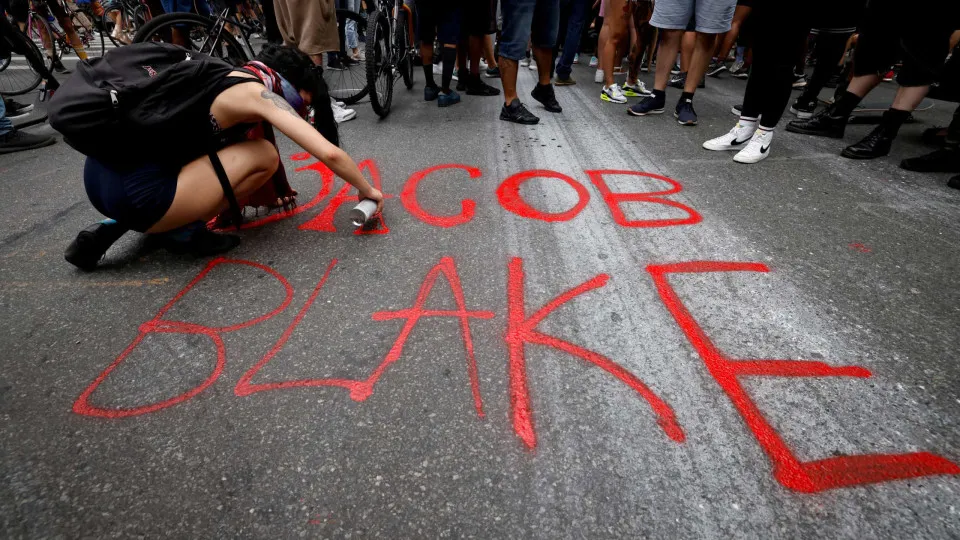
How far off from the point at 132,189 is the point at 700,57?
4062 mm

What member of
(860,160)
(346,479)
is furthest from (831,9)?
(346,479)

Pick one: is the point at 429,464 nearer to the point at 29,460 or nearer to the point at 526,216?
the point at 29,460

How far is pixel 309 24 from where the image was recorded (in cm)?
361

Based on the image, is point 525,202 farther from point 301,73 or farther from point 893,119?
point 893,119

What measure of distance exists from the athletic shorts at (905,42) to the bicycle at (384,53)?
153 inches

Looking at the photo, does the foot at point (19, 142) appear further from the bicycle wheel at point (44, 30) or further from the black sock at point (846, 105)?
the black sock at point (846, 105)

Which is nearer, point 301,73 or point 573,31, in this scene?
point 301,73

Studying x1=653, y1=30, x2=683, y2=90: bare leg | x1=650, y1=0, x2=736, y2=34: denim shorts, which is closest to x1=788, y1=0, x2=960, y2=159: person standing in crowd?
x1=650, y1=0, x2=736, y2=34: denim shorts

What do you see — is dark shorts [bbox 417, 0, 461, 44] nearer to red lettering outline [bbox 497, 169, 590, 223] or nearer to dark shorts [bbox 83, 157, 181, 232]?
red lettering outline [bbox 497, 169, 590, 223]

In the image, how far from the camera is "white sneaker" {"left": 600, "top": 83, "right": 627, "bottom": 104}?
14.8 ft

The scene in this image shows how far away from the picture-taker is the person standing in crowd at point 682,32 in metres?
3.32

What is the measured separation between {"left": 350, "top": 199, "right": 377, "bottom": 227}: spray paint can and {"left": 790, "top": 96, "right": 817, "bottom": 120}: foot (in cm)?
418

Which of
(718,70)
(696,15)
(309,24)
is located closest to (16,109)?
(309,24)

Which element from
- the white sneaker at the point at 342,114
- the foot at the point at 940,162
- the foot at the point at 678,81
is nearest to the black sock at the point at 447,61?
the white sneaker at the point at 342,114
